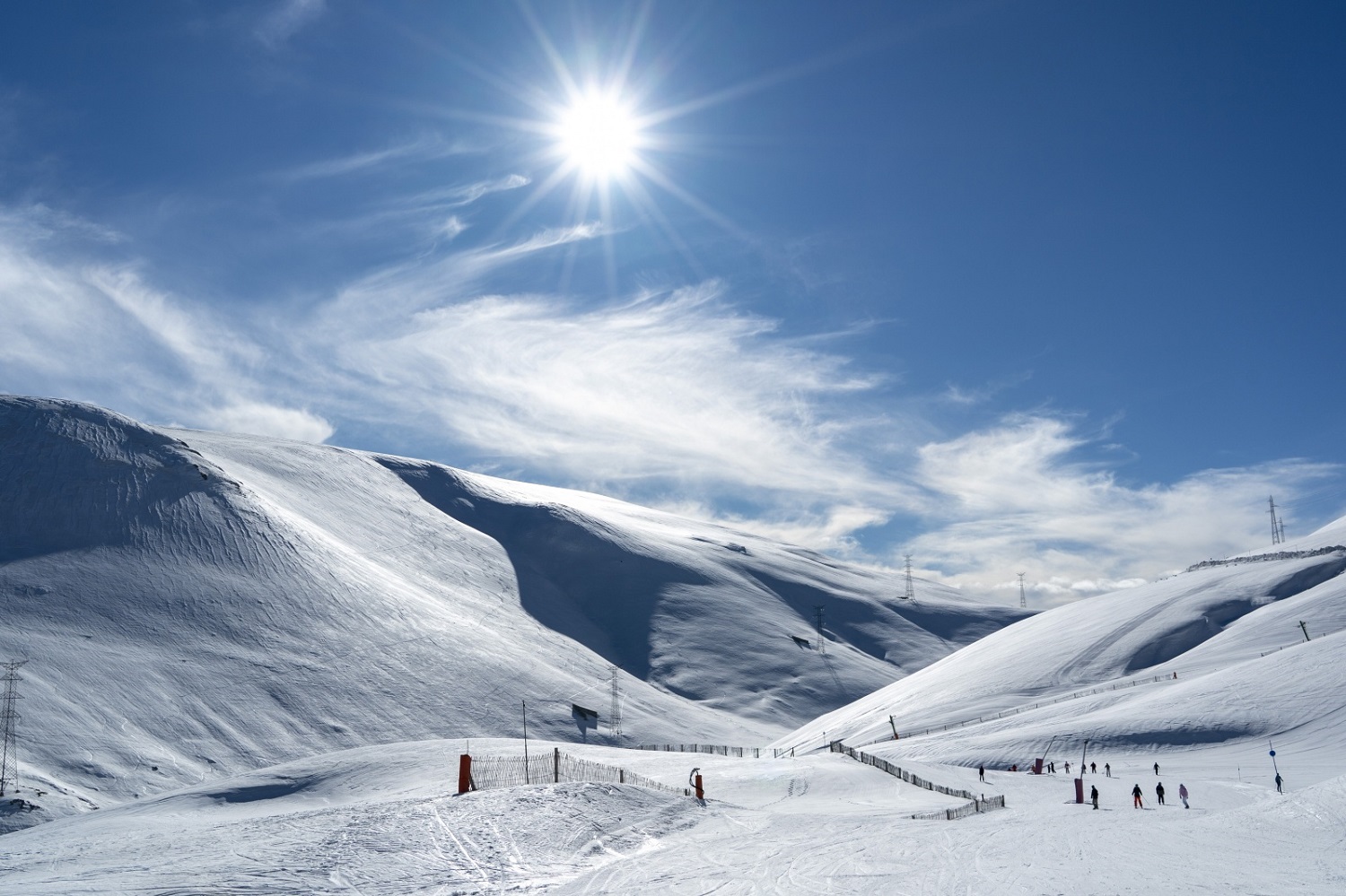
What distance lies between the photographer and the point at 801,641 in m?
161

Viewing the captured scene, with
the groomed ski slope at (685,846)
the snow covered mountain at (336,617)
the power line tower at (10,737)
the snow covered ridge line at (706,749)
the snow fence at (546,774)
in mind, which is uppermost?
the snow covered mountain at (336,617)

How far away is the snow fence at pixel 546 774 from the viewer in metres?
37.2

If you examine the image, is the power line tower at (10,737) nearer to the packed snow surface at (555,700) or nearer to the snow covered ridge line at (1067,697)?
the packed snow surface at (555,700)

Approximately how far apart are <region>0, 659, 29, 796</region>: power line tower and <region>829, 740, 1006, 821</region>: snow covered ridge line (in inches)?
2081

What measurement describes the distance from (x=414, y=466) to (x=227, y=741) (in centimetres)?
12113

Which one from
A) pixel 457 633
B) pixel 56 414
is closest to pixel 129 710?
pixel 457 633

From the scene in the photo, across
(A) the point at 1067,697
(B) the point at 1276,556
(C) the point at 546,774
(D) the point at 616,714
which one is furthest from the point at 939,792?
(B) the point at 1276,556

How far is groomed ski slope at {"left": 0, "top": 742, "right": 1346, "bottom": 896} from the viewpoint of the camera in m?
22.8

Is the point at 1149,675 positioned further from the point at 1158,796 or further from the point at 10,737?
the point at 10,737

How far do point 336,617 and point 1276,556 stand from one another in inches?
4233

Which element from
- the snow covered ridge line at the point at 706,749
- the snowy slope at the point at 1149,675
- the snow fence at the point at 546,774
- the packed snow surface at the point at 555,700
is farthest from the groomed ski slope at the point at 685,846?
the snow covered ridge line at the point at 706,749

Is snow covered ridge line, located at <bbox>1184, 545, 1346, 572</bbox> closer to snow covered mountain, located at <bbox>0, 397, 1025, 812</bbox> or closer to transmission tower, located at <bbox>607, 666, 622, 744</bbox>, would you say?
snow covered mountain, located at <bbox>0, 397, 1025, 812</bbox>

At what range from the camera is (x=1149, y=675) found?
253 ft

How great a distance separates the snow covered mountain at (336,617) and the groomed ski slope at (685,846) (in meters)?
43.5
